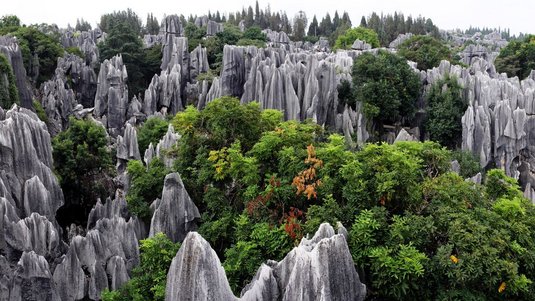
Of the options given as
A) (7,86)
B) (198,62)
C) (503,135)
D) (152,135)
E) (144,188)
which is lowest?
(503,135)

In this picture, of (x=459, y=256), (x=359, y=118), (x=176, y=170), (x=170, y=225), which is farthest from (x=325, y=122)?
(x=459, y=256)

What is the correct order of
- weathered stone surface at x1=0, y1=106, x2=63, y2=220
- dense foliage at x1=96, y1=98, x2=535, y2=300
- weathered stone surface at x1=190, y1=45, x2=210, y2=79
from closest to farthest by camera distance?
1. dense foliage at x1=96, y1=98, x2=535, y2=300
2. weathered stone surface at x1=0, y1=106, x2=63, y2=220
3. weathered stone surface at x1=190, y1=45, x2=210, y2=79

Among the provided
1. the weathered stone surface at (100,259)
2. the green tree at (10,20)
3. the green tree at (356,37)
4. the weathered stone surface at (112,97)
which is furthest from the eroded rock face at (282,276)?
the green tree at (10,20)

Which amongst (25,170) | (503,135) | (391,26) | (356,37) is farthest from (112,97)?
(391,26)

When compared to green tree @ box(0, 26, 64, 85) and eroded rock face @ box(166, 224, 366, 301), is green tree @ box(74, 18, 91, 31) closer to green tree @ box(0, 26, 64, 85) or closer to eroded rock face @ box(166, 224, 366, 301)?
green tree @ box(0, 26, 64, 85)

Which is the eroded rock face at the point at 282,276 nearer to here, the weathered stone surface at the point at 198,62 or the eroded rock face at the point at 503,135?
the eroded rock face at the point at 503,135

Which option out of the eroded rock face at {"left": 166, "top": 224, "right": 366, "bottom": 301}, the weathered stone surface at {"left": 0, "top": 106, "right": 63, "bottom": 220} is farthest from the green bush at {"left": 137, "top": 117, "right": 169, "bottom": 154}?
the eroded rock face at {"left": 166, "top": 224, "right": 366, "bottom": 301}

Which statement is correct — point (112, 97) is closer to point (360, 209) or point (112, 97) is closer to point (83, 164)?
point (83, 164)
